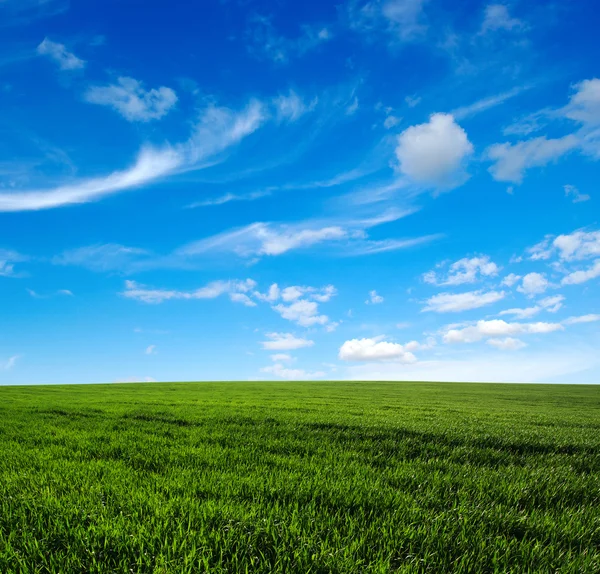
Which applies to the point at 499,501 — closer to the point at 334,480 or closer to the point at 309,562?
the point at 334,480

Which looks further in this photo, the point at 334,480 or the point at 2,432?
the point at 2,432

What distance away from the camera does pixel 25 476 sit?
18.6 feet

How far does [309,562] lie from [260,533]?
1.98 feet

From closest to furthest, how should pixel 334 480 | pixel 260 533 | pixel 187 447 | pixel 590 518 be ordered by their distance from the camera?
pixel 260 533
pixel 590 518
pixel 334 480
pixel 187 447

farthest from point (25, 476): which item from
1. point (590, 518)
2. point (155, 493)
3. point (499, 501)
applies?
point (590, 518)

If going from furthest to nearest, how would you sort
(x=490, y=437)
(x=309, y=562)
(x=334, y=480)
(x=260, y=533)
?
(x=490, y=437), (x=334, y=480), (x=260, y=533), (x=309, y=562)

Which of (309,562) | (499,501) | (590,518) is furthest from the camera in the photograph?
(499,501)

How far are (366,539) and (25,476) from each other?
4.90m

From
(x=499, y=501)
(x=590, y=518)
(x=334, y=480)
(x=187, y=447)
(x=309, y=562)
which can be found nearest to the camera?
(x=309, y=562)

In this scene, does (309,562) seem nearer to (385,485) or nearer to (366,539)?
(366,539)

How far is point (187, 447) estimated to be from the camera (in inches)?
300

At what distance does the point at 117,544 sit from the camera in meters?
3.52

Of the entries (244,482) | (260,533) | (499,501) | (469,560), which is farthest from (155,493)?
(499,501)

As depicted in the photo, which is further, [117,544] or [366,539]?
[366,539]
